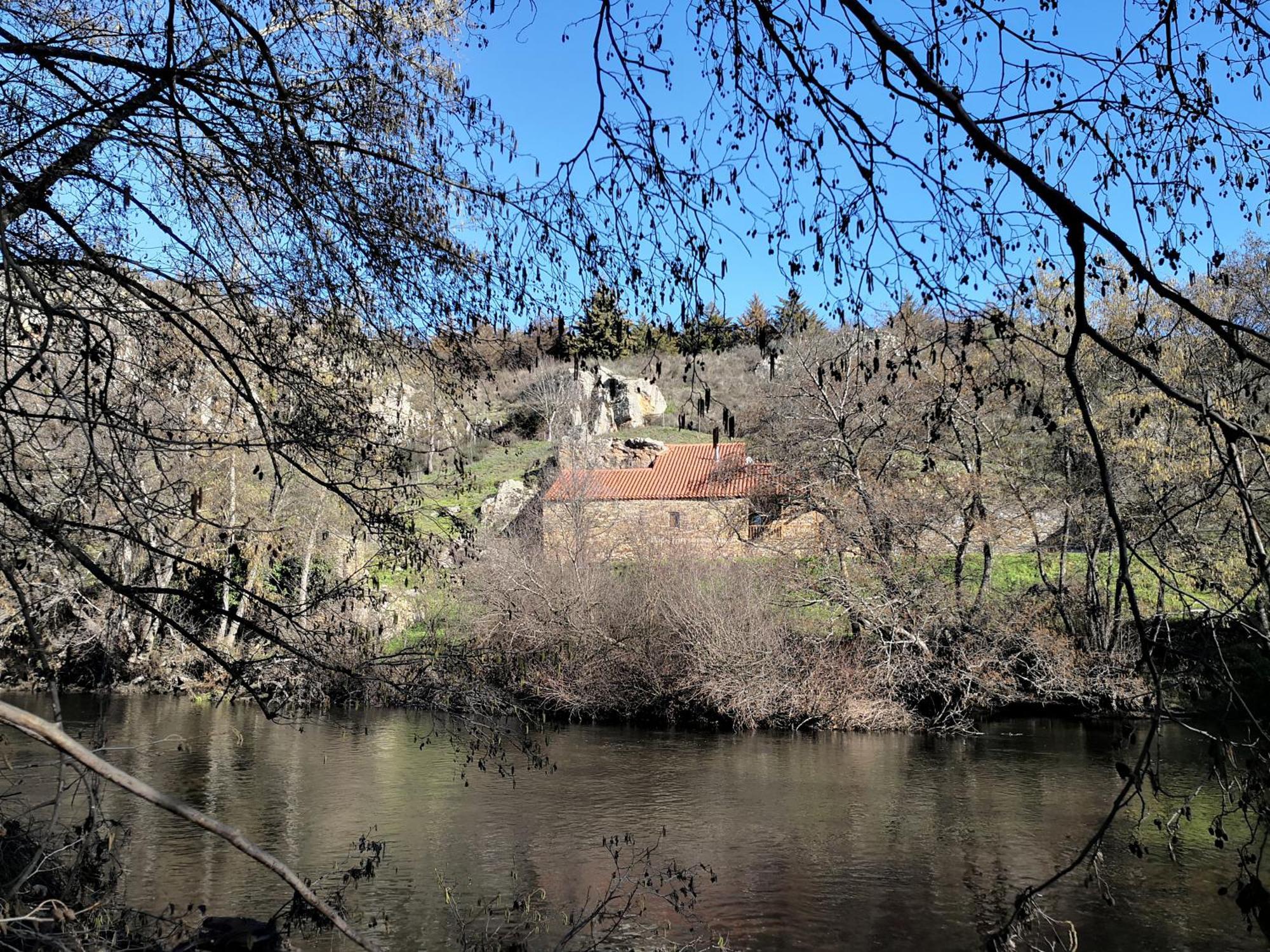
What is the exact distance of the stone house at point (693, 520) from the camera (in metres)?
23.1

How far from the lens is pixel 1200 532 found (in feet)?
73.0

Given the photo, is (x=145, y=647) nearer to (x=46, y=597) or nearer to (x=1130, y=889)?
(x=46, y=597)

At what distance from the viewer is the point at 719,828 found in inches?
504

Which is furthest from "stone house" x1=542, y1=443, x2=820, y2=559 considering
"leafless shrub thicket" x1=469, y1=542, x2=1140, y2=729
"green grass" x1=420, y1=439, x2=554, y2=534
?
"green grass" x1=420, y1=439, x2=554, y2=534

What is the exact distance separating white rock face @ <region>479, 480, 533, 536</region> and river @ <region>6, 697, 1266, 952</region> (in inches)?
619

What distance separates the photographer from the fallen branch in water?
7.93 ft

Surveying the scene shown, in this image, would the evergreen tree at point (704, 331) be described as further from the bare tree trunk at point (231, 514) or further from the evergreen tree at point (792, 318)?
the bare tree trunk at point (231, 514)

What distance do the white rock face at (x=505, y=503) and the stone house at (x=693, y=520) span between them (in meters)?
5.36

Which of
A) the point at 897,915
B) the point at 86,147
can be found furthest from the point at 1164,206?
the point at 897,915

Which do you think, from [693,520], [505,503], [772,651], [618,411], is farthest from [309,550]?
[618,411]

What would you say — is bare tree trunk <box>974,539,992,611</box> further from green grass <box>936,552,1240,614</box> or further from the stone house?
the stone house

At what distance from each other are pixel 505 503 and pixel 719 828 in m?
24.5

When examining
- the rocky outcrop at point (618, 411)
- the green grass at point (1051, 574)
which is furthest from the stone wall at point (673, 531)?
the rocky outcrop at point (618, 411)

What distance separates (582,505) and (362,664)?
63.7 ft
